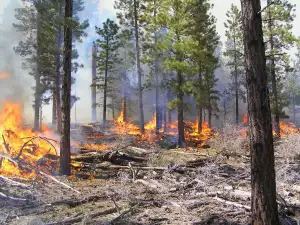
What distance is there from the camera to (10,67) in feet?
106

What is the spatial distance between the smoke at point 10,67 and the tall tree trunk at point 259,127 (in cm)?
2830

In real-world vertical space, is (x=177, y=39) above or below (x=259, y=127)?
above

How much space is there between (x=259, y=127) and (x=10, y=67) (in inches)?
1322

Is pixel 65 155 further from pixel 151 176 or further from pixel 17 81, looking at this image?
pixel 17 81

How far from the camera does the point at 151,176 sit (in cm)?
1021

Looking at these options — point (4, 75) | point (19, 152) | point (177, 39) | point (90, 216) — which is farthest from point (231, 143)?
point (4, 75)

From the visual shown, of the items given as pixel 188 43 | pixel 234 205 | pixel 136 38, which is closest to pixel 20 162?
pixel 234 205

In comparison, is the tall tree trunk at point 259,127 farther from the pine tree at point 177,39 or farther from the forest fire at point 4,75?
the forest fire at point 4,75

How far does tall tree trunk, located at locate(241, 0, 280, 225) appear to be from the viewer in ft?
15.9

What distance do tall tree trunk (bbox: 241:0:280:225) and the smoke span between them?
28.3 metres

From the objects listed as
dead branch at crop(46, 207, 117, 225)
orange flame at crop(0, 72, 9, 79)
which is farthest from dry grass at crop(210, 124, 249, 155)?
orange flame at crop(0, 72, 9, 79)

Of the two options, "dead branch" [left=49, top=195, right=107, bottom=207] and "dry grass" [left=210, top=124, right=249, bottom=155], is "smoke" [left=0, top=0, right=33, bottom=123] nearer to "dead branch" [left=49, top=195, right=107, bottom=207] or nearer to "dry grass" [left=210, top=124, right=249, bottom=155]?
"dry grass" [left=210, top=124, right=249, bottom=155]

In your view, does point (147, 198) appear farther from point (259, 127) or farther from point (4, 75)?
point (4, 75)

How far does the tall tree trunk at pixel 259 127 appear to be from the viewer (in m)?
4.86
